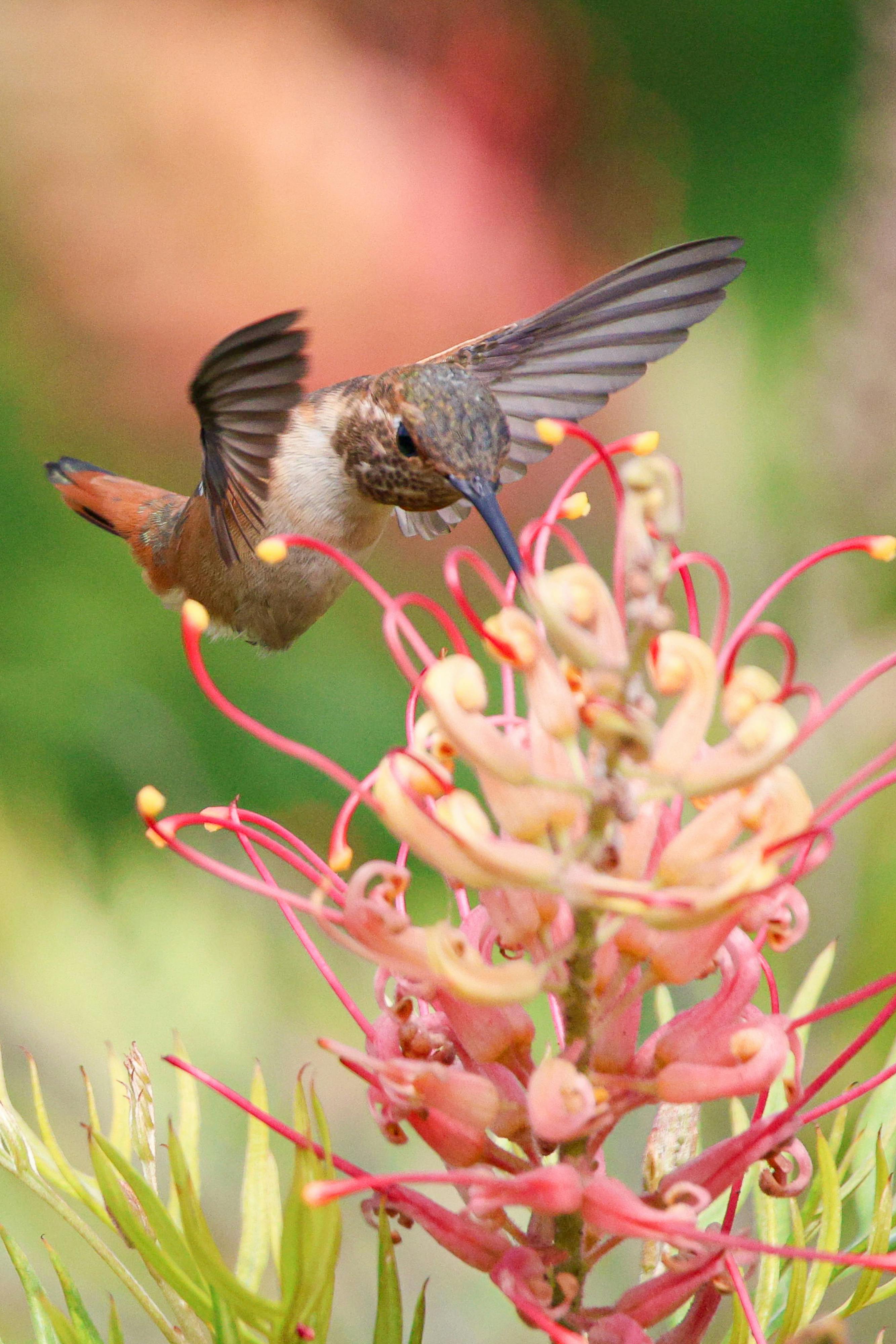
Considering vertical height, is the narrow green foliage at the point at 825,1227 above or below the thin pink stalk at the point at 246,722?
below

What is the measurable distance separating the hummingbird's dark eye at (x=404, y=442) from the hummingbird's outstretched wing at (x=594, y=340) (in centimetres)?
7

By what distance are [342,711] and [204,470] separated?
1.46 ft

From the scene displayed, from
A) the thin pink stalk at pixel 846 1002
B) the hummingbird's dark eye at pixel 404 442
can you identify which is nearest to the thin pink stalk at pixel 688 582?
the thin pink stalk at pixel 846 1002

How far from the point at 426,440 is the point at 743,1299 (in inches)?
15.5

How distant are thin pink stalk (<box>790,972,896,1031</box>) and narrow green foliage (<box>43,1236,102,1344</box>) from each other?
0.22m

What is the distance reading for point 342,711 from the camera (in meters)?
1.12

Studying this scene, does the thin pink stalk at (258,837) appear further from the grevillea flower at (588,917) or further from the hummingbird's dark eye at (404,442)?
the hummingbird's dark eye at (404,442)

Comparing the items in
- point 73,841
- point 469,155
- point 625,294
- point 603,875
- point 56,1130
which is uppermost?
point 469,155

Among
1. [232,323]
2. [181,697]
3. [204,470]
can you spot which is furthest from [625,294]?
[232,323]

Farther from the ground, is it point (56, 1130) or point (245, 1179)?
point (245, 1179)

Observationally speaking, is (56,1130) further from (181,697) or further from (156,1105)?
(181,697)

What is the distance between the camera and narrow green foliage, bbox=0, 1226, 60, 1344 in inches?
16.0

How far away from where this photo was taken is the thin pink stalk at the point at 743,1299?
37cm

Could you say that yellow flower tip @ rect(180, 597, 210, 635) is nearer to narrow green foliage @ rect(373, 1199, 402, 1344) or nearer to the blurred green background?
narrow green foliage @ rect(373, 1199, 402, 1344)
